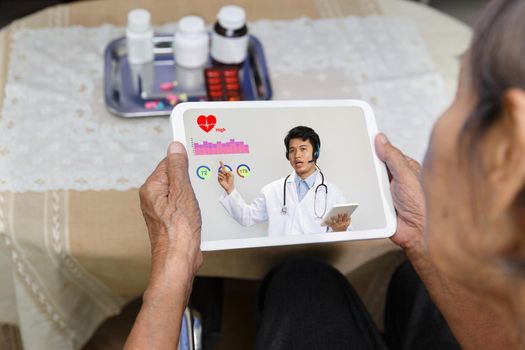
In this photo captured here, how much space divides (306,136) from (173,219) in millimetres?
230

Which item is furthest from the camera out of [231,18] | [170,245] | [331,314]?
[231,18]

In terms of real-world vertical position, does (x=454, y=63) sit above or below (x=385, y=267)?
above

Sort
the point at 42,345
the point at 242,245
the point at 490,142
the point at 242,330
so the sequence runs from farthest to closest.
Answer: the point at 242,330
the point at 42,345
the point at 242,245
the point at 490,142

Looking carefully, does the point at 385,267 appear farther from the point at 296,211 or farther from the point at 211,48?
the point at 211,48

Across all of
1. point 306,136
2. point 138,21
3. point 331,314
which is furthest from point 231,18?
point 331,314

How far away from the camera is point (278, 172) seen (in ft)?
2.65

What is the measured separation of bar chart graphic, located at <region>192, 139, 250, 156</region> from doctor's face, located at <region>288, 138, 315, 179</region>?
65mm

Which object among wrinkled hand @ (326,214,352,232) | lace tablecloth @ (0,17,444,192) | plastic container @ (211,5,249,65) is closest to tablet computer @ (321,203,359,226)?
wrinkled hand @ (326,214,352,232)

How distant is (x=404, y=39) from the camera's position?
1.19m

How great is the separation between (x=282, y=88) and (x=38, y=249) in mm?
507

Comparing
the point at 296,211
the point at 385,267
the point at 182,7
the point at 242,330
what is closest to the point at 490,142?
the point at 296,211

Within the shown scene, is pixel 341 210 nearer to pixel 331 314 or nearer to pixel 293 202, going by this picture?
pixel 293 202

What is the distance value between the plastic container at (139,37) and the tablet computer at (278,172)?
26 cm

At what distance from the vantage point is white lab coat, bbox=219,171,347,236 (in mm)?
791
